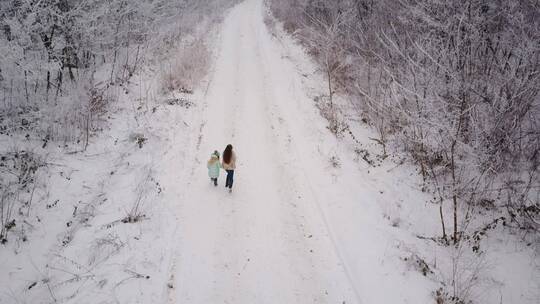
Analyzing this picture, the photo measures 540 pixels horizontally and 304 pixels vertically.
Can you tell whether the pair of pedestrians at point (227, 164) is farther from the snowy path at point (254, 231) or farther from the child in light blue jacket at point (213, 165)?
the snowy path at point (254, 231)

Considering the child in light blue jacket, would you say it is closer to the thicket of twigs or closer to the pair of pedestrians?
the pair of pedestrians

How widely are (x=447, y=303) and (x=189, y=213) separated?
231 inches

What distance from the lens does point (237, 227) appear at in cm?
796

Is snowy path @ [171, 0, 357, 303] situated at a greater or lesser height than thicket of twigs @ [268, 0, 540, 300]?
lesser

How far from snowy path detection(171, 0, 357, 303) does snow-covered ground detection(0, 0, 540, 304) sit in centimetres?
3

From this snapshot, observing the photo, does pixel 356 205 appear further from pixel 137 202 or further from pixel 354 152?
pixel 137 202

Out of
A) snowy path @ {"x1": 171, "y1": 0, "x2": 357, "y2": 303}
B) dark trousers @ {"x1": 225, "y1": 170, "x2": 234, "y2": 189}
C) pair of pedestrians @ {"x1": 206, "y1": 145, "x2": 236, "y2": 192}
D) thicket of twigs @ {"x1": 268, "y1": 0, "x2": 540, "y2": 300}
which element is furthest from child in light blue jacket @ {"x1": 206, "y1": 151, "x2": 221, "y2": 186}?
thicket of twigs @ {"x1": 268, "y1": 0, "x2": 540, "y2": 300}

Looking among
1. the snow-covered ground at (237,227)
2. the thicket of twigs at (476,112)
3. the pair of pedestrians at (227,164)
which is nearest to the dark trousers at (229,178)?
the pair of pedestrians at (227,164)

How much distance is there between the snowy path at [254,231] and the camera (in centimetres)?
641

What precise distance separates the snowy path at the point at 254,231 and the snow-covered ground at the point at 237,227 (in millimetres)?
→ 30

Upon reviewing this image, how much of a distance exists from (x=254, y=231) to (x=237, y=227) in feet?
1.39

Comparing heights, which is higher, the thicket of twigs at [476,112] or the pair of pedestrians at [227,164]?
the thicket of twigs at [476,112]

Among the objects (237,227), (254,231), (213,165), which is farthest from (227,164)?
(254,231)

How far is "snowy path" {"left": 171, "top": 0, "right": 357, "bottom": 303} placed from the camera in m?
6.41
